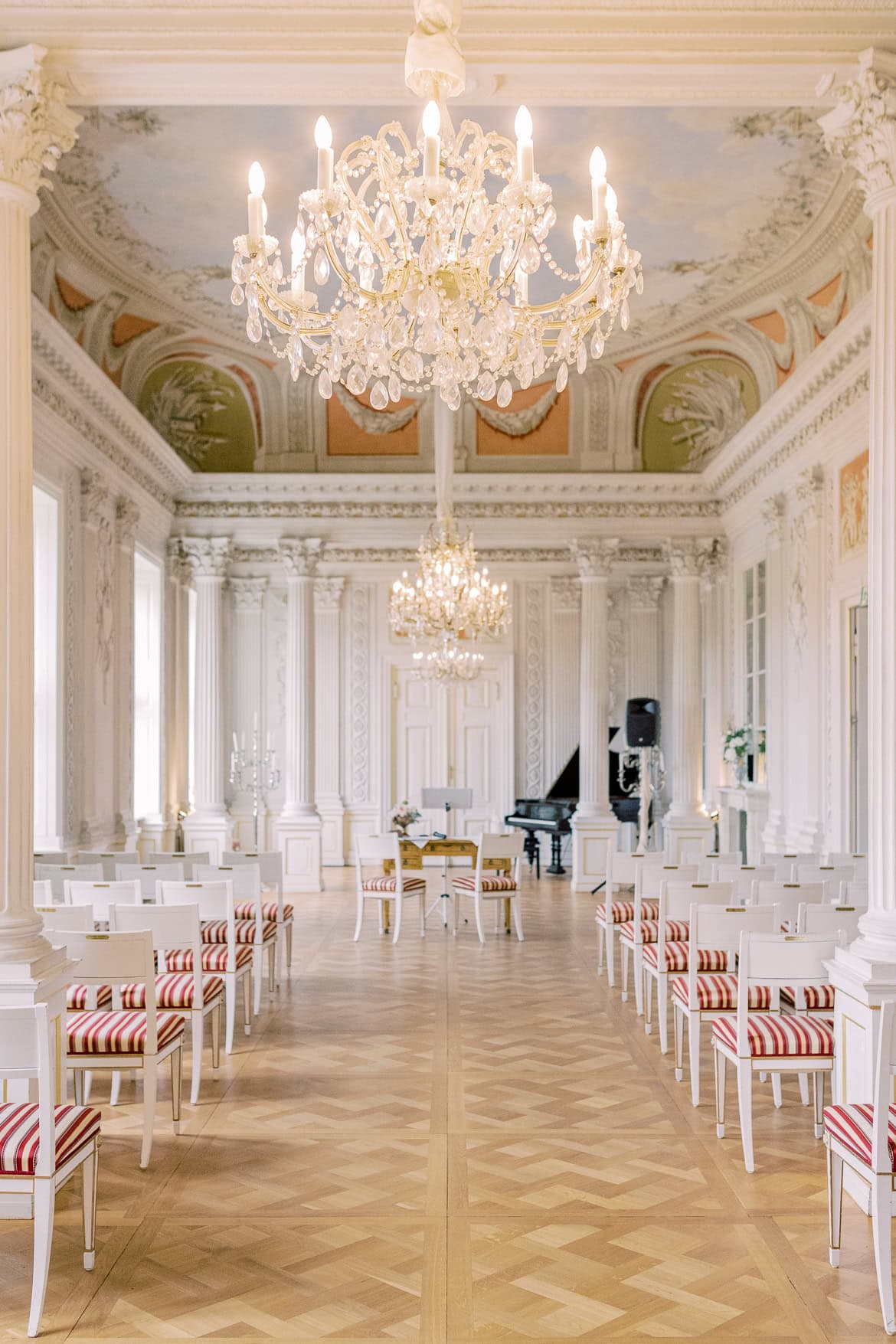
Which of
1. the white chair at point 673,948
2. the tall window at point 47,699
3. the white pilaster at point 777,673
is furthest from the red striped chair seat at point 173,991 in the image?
the white pilaster at point 777,673

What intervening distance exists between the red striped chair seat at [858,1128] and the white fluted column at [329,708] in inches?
477

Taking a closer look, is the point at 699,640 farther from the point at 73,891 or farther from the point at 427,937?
the point at 73,891

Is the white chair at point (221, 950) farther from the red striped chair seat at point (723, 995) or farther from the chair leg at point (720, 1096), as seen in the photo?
the chair leg at point (720, 1096)

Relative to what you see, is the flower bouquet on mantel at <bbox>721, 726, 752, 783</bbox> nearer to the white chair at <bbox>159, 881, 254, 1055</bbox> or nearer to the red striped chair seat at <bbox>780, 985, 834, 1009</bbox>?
the white chair at <bbox>159, 881, 254, 1055</bbox>

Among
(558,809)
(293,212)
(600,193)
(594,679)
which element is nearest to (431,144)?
(600,193)

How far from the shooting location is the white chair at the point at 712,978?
17.8ft

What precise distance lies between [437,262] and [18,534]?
1832 mm

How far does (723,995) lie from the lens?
5602 mm

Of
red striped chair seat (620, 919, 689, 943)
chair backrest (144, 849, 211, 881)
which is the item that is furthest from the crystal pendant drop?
chair backrest (144, 849, 211, 881)

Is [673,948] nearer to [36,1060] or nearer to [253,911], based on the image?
[253,911]

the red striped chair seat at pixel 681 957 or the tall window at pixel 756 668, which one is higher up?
the tall window at pixel 756 668

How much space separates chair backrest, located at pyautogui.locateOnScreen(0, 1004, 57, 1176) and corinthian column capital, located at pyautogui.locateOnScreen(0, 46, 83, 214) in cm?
291

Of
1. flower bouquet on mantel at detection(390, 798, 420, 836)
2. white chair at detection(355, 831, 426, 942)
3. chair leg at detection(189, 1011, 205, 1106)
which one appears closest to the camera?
chair leg at detection(189, 1011, 205, 1106)

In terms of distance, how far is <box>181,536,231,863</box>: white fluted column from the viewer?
558 inches
